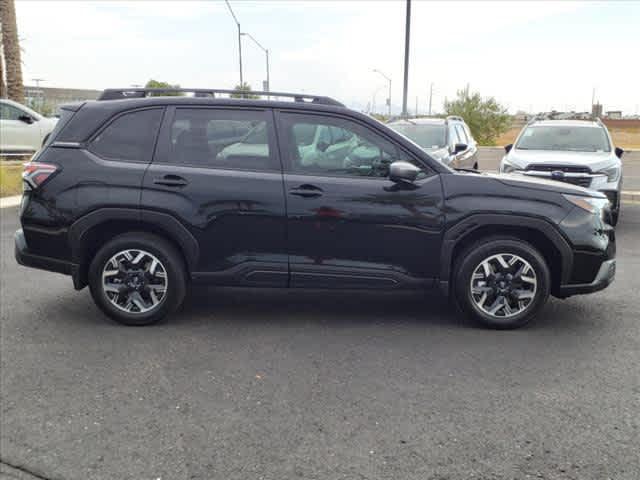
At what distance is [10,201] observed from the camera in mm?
13445

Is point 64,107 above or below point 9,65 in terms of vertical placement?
below

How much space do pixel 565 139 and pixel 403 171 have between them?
766 cm

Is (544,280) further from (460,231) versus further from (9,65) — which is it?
(9,65)

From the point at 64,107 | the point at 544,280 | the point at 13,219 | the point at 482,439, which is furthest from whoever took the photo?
the point at 13,219

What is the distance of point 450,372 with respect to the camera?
14.1ft

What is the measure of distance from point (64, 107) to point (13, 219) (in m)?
6.64

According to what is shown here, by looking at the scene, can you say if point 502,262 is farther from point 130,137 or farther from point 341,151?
point 130,137

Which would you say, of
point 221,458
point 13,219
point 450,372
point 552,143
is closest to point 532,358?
point 450,372

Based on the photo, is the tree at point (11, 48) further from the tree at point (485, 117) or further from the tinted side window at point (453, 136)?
the tree at point (485, 117)

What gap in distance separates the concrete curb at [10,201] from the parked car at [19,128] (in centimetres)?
441

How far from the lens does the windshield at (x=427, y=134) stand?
1197 cm

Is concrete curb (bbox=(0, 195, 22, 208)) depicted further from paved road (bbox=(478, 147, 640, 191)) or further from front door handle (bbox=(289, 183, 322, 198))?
paved road (bbox=(478, 147, 640, 191))

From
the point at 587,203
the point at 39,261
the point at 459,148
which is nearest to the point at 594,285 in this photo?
the point at 587,203

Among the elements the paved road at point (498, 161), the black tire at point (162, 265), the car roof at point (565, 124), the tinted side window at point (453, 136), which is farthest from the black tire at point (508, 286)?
the paved road at point (498, 161)
